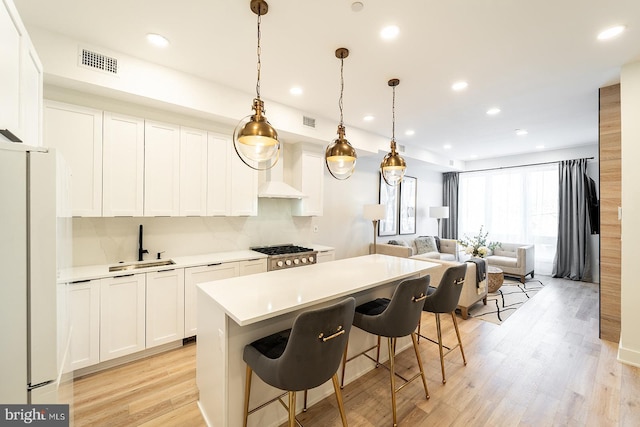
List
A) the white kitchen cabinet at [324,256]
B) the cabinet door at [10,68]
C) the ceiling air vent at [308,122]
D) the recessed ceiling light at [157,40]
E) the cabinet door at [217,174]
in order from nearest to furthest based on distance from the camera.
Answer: the cabinet door at [10,68]
the recessed ceiling light at [157,40]
the cabinet door at [217,174]
the ceiling air vent at [308,122]
the white kitchen cabinet at [324,256]

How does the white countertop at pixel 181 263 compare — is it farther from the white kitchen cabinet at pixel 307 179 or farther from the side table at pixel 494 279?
the side table at pixel 494 279

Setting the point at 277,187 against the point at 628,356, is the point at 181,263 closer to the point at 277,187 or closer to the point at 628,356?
the point at 277,187

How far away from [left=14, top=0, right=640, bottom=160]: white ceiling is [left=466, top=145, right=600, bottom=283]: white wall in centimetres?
275

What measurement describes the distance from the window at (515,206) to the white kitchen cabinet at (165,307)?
7424 mm

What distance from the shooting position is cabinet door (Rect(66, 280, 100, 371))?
2332mm

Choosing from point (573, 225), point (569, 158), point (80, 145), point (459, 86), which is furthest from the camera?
point (569, 158)

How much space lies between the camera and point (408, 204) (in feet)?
22.7

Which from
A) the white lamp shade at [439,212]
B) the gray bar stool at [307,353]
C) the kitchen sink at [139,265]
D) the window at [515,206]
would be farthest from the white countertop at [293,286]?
the window at [515,206]

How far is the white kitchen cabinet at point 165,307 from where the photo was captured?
273 cm

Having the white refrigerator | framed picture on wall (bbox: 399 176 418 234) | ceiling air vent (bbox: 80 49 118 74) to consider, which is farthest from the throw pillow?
the white refrigerator

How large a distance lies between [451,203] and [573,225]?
2722mm

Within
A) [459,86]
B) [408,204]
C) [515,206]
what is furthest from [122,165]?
[515,206]

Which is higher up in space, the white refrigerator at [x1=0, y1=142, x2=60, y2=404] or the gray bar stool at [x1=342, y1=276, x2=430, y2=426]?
the white refrigerator at [x1=0, y1=142, x2=60, y2=404]

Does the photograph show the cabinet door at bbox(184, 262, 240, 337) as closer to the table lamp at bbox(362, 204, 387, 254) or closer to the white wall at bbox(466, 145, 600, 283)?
the table lamp at bbox(362, 204, 387, 254)
